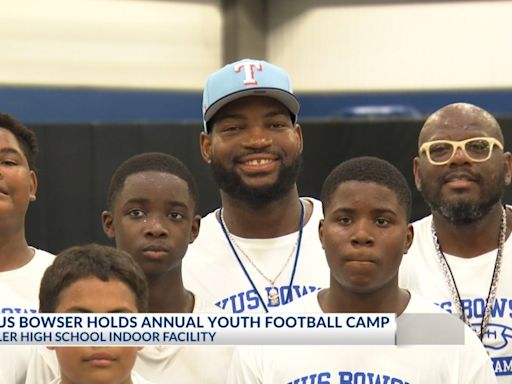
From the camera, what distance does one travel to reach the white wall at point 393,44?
13.8 metres

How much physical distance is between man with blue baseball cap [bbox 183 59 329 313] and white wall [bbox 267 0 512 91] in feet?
29.7

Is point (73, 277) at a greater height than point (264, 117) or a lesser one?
lesser

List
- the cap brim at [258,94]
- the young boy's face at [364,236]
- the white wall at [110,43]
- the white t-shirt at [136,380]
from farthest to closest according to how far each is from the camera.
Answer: the white wall at [110,43], the cap brim at [258,94], the young boy's face at [364,236], the white t-shirt at [136,380]

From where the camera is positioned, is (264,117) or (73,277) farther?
(264,117)

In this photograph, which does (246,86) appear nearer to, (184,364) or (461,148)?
(461,148)

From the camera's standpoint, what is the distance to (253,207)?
15.3 ft

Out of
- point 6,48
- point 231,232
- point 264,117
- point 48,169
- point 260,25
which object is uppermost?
point 260,25

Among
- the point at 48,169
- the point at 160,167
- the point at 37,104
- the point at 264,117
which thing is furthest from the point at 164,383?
the point at 37,104

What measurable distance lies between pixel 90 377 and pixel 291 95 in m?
1.58

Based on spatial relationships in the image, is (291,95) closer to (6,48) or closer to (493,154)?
(493,154)

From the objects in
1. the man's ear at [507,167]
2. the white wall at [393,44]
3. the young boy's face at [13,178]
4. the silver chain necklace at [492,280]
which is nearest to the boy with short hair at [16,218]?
the young boy's face at [13,178]

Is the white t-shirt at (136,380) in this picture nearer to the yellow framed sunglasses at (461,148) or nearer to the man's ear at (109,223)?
the man's ear at (109,223)

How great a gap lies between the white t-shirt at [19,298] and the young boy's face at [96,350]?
387 millimetres
